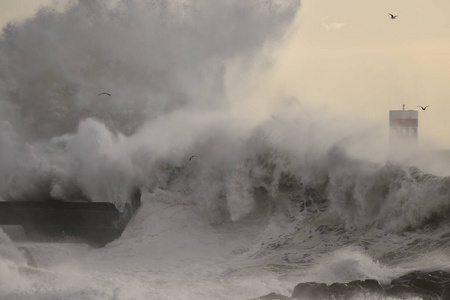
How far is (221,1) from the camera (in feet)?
97.1

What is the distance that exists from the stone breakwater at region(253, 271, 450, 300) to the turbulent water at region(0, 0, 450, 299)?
56 cm

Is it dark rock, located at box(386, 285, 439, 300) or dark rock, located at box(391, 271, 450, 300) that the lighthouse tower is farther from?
dark rock, located at box(386, 285, 439, 300)

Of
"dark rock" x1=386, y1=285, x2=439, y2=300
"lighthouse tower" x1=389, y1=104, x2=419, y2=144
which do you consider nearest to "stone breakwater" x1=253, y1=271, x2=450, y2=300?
"dark rock" x1=386, y1=285, x2=439, y2=300

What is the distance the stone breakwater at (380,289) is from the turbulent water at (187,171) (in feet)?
1.84

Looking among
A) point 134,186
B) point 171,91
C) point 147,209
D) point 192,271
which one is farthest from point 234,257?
point 171,91

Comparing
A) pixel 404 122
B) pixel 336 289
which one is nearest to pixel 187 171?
pixel 336 289

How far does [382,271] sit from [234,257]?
4101 millimetres

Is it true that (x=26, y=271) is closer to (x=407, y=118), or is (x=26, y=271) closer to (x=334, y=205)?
(x=334, y=205)

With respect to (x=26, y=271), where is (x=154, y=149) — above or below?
above

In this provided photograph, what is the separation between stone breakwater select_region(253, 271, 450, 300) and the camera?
12.5 meters

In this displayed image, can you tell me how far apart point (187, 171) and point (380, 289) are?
31.9ft

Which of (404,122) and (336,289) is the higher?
(404,122)

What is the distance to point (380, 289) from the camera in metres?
12.7

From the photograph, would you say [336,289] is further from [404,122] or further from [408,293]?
[404,122]
